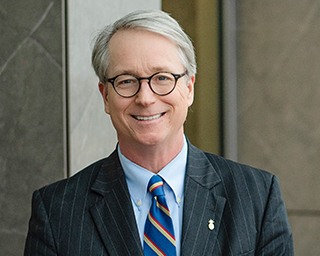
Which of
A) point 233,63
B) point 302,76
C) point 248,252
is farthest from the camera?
point 233,63

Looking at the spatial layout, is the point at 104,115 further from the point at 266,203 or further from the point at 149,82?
the point at 266,203

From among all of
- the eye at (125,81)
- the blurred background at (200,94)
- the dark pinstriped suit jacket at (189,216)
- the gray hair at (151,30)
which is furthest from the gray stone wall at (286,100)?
the eye at (125,81)

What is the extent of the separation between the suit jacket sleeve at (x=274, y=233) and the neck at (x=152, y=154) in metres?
0.40

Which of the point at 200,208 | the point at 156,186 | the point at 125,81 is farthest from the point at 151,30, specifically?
the point at 200,208

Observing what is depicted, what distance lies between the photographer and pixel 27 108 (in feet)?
7.50

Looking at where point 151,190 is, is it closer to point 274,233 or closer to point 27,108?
point 274,233

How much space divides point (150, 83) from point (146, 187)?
37 cm

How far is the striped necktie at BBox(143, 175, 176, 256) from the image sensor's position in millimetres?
1495

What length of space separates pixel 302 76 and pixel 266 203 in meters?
1.40

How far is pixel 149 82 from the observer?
5.01ft

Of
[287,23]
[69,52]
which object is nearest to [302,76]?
[287,23]

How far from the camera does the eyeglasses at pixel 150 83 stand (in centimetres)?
153

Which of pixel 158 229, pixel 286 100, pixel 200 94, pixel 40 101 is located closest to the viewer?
pixel 158 229

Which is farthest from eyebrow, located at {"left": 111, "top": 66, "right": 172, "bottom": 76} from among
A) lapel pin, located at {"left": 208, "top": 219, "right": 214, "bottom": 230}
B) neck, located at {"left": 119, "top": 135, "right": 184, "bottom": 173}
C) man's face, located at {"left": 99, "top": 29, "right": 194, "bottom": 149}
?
lapel pin, located at {"left": 208, "top": 219, "right": 214, "bottom": 230}
